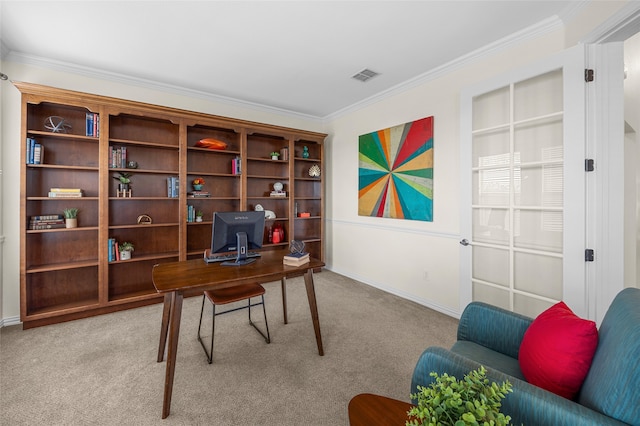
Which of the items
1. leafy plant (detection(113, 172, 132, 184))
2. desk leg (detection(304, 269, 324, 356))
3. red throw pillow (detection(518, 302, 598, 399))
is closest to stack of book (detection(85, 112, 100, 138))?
leafy plant (detection(113, 172, 132, 184))

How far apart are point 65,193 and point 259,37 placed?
100 inches

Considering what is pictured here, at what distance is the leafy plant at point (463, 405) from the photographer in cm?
63

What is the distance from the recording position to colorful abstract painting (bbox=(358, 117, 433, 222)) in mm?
3168

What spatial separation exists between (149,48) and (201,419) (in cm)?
312

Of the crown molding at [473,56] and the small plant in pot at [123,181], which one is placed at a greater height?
the crown molding at [473,56]

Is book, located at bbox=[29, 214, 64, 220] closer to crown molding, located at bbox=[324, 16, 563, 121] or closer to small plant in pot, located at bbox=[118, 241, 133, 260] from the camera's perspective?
small plant in pot, located at bbox=[118, 241, 133, 260]

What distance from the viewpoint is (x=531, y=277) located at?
219 centimetres

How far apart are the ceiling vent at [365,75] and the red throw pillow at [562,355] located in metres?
2.87

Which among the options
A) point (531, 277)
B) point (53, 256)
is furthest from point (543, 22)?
point (53, 256)

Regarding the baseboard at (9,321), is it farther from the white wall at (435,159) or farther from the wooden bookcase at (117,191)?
the wooden bookcase at (117,191)

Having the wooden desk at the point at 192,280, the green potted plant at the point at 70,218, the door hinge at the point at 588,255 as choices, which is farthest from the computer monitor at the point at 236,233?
the door hinge at the point at 588,255

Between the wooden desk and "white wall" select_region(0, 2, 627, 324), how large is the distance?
1.61m

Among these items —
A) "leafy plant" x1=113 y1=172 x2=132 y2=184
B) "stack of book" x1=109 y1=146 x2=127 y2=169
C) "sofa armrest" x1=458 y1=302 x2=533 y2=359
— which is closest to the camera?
"sofa armrest" x1=458 y1=302 x2=533 y2=359

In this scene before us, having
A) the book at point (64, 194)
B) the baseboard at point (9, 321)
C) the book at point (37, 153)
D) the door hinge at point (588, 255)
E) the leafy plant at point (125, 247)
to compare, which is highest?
the book at point (37, 153)
